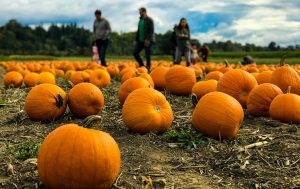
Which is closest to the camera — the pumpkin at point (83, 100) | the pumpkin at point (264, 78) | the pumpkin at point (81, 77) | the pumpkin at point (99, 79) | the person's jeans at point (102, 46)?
the pumpkin at point (83, 100)

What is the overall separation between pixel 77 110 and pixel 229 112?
7.14ft

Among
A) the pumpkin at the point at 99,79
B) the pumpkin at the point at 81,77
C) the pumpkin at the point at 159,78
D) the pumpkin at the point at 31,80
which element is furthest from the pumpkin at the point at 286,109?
the pumpkin at the point at 31,80

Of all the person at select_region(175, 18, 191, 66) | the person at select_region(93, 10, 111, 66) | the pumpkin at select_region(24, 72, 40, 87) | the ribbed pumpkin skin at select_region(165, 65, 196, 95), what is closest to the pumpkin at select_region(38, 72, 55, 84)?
the pumpkin at select_region(24, 72, 40, 87)

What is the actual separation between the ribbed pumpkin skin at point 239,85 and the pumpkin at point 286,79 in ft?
2.03

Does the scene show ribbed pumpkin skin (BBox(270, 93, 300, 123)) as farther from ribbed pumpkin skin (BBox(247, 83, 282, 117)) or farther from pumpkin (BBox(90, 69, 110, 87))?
pumpkin (BBox(90, 69, 110, 87))

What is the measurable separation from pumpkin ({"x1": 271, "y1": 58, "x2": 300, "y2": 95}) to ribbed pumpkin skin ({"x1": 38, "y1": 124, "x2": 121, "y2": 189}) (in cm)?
427

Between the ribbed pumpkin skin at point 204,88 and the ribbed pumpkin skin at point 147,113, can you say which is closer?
the ribbed pumpkin skin at point 147,113

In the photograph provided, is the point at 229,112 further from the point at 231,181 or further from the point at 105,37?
the point at 105,37

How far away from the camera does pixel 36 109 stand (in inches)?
231

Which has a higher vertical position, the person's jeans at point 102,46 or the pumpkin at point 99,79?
the person's jeans at point 102,46

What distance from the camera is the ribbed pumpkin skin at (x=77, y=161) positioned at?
3262mm

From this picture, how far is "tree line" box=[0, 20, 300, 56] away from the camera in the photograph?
8014cm

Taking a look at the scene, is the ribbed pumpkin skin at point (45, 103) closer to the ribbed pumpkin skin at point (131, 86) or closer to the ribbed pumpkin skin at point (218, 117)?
the ribbed pumpkin skin at point (131, 86)

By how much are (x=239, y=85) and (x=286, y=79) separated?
0.91m
